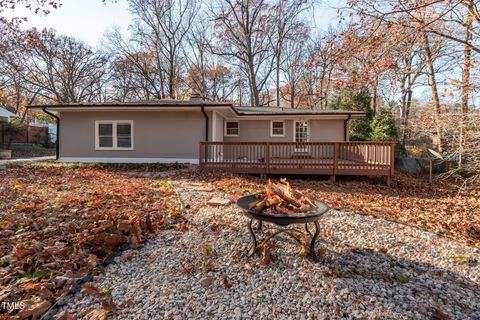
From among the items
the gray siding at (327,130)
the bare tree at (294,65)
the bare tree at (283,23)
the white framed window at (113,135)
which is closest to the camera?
the white framed window at (113,135)

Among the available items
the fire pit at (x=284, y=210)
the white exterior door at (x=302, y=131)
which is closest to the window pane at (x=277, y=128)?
the white exterior door at (x=302, y=131)

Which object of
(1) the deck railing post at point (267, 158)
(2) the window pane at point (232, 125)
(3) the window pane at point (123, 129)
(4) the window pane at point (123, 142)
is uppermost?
(2) the window pane at point (232, 125)

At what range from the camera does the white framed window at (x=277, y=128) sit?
1306 cm

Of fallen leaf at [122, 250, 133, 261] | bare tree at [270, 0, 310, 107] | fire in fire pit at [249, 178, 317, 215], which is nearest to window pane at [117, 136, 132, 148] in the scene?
fallen leaf at [122, 250, 133, 261]

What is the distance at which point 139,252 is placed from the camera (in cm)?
285

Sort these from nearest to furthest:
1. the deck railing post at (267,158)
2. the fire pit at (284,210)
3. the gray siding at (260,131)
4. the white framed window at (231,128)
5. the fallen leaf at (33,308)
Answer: the fallen leaf at (33,308)
the fire pit at (284,210)
the deck railing post at (267,158)
the gray siding at (260,131)
the white framed window at (231,128)

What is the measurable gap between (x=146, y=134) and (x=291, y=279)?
32.2ft

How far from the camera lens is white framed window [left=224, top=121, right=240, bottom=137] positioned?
43.6 feet

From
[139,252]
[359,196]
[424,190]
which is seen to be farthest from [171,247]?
[424,190]

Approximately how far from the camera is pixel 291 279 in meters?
2.37

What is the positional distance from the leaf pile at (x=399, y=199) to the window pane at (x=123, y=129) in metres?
4.66

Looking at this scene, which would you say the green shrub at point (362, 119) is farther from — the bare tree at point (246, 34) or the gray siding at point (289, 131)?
the bare tree at point (246, 34)

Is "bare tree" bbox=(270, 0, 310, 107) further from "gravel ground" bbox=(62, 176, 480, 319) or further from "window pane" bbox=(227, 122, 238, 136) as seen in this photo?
"gravel ground" bbox=(62, 176, 480, 319)

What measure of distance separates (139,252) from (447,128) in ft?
28.4
